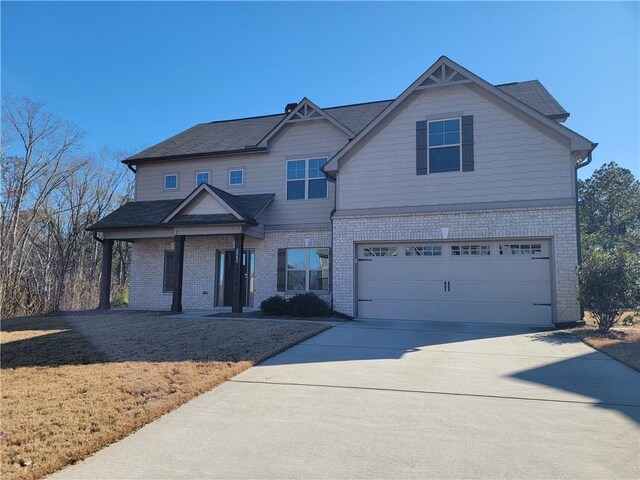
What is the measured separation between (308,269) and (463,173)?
6.15 m

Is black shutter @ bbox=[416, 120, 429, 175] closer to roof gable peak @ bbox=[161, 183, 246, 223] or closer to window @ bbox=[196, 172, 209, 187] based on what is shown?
roof gable peak @ bbox=[161, 183, 246, 223]

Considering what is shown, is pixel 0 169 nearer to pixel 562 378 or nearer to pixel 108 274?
pixel 108 274

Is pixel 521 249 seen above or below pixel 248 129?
below

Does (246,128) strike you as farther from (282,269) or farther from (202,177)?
(282,269)

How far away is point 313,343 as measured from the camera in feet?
28.9

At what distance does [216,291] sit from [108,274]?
4.27 meters

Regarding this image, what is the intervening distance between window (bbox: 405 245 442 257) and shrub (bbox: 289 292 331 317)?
299cm

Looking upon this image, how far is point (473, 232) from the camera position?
12070 millimetres

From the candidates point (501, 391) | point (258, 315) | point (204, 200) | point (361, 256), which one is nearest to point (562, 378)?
point (501, 391)

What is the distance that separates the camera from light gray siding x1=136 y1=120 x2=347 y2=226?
15.5 m

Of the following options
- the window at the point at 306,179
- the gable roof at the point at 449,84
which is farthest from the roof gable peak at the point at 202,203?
the gable roof at the point at 449,84

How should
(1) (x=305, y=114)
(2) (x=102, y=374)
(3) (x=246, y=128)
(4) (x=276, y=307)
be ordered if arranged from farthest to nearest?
(3) (x=246, y=128) → (1) (x=305, y=114) → (4) (x=276, y=307) → (2) (x=102, y=374)

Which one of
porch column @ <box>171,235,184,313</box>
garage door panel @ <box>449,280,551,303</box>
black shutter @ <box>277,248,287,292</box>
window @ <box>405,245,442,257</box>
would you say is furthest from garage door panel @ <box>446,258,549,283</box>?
porch column @ <box>171,235,184,313</box>

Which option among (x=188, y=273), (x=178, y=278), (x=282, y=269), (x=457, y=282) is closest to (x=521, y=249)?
(x=457, y=282)
